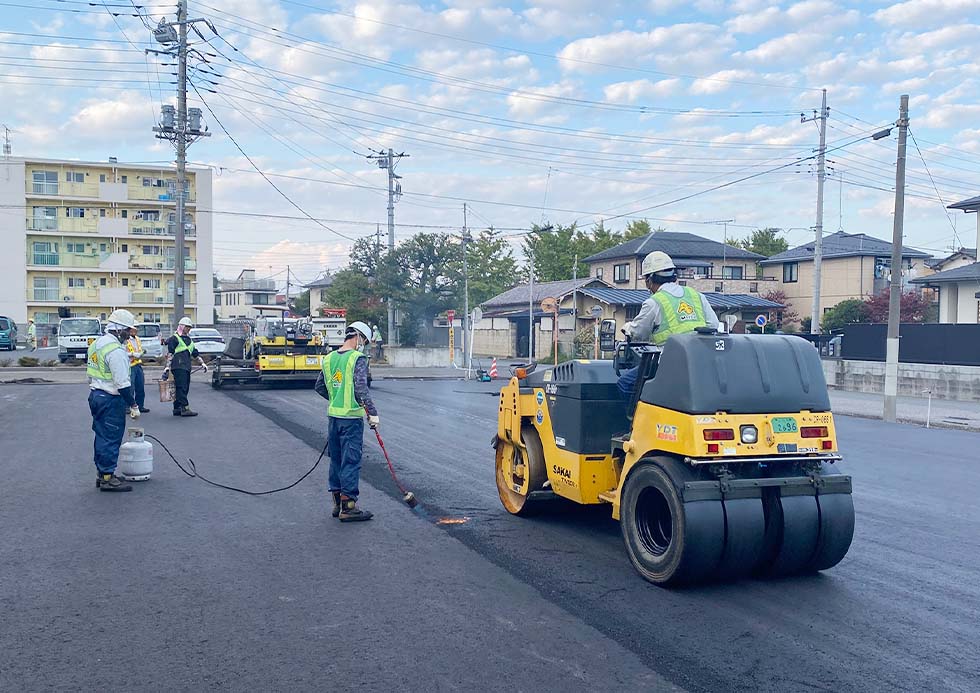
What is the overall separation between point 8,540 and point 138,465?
9.47 feet

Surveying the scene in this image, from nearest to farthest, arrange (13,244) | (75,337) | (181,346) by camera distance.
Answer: (181,346) → (75,337) → (13,244)

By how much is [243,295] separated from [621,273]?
57.1 meters

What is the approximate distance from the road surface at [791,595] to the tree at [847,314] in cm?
3564

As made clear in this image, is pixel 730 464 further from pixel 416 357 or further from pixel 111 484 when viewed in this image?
pixel 416 357

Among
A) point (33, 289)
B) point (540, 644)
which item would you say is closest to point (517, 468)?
point (540, 644)

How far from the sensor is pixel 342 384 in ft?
27.9

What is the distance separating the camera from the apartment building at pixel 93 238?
2260 inches

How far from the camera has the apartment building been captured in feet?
188

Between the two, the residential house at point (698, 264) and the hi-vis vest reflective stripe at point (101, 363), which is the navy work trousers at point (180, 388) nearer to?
the hi-vis vest reflective stripe at point (101, 363)

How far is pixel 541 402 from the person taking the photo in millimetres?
8250

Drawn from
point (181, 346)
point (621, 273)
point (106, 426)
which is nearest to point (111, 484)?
point (106, 426)

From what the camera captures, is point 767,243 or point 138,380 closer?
point 138,380

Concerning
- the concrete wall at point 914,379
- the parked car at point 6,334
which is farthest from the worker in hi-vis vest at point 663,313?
the parked car at point 6,334

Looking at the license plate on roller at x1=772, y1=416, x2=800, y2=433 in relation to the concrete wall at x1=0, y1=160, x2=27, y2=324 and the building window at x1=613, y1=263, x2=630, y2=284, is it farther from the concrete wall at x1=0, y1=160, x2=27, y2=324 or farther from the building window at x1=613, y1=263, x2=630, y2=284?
the concrete wall at x1=0, y1=160, x2=27, y2=324
